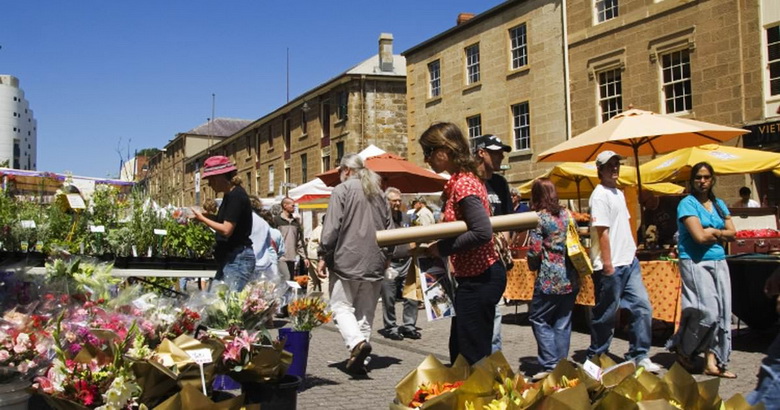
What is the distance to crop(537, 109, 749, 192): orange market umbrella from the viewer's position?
8.88 m

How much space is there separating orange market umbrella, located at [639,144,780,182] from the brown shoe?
25.5ft

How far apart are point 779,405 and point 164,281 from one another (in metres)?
7.77

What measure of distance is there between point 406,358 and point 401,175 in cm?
492

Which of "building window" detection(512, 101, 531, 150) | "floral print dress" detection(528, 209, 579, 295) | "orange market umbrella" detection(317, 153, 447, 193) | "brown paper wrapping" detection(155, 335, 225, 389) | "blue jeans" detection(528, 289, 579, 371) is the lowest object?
"blue jeans" detection(528, 289, 579, 371)

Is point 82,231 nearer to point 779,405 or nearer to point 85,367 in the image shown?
point 85,367

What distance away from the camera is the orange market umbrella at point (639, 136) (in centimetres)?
888

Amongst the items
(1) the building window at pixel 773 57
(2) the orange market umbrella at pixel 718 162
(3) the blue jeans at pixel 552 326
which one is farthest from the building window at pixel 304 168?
(3) the blue jeans at pixel 552 326

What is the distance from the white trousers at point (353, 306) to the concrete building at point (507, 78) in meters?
17.0

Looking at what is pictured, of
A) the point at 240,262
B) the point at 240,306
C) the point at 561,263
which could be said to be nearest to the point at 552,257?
the point at 561,263

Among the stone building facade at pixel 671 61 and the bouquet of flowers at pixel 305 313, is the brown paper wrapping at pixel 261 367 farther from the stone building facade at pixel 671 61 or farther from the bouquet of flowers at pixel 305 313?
the stone building facade at pixel 671 61

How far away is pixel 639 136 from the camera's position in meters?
8.77

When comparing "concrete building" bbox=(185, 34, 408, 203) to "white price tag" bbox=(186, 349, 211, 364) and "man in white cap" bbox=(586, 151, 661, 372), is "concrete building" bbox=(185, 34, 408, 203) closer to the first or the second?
"man in white cap" bbox=(586, 151, 661, 372)

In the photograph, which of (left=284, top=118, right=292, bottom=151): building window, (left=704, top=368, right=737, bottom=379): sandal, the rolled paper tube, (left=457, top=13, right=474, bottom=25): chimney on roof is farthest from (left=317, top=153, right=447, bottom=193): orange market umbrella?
(left=284, top=118, right=292, bottom=151): building window

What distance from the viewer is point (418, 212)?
35.9ft
